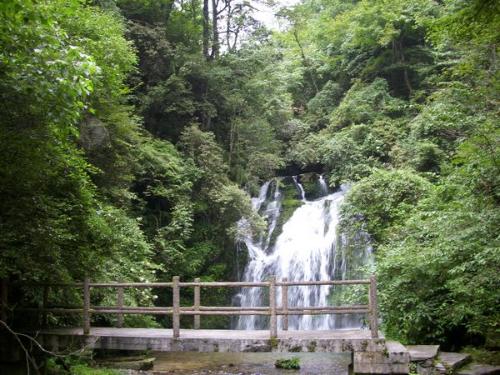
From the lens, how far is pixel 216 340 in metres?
8.76

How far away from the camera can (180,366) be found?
10.9m

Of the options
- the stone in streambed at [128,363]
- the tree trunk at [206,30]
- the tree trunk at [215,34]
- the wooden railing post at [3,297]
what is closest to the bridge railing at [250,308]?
the wooden railing post at [3,297]

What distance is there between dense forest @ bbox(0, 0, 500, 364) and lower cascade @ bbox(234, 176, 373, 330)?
0.97 metres

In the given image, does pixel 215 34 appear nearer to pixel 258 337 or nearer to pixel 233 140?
pixel 233 140

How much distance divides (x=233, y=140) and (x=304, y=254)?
244 inches

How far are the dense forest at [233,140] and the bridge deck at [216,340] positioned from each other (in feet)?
4.15

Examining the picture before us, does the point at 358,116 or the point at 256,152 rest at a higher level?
the point at 358,116

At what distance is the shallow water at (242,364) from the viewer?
33.9ft

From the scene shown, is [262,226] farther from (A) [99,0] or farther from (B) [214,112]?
(A) [99,0]

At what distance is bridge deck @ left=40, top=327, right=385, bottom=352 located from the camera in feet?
27.2

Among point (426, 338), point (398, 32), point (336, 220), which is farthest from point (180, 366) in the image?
point (398, 32)

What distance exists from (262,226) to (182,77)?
270 inches

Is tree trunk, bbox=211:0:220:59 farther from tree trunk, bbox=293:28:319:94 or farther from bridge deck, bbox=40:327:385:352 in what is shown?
bridge deck, bbox=40:327:385:352

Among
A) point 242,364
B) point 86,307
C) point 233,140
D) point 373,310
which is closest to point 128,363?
point 86,307
